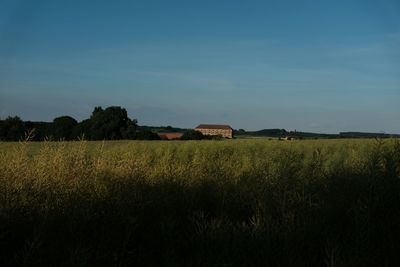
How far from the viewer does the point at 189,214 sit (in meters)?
7.12

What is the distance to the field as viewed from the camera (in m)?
5.62

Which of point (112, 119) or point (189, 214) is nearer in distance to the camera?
point (189, 214)

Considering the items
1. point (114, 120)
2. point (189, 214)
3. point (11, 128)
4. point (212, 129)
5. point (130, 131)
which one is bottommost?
point (189, 214)

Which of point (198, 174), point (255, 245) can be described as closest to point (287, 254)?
point (255, 245)

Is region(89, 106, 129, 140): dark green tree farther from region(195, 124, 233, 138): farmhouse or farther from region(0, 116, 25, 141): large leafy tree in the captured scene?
region(0, 116, 25, 141): large leafy tree

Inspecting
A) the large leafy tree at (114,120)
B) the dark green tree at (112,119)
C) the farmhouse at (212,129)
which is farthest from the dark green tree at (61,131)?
the farmhouse at (212,129)

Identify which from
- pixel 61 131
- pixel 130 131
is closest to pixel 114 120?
pixel 130 131

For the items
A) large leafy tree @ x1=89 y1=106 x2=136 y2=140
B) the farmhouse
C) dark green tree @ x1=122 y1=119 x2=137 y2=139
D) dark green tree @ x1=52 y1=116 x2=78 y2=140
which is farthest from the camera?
the farmhouse

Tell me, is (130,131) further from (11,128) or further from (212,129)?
(11,128)

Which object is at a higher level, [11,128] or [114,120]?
[114,120]

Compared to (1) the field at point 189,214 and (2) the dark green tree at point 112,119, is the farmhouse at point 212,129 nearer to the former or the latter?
(2) the dark green tree at point 112,119

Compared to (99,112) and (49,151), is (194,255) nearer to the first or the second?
(49,151)

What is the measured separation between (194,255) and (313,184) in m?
2.98

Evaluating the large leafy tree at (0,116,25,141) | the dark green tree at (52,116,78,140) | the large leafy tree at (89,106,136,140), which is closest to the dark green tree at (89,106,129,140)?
the large leafy tree at (89,106,136,140)
